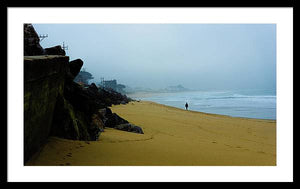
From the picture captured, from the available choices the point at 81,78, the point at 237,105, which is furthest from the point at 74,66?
the point at 81,78

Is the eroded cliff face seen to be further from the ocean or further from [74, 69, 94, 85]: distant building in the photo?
[74, 69, 94, 85]: distant building

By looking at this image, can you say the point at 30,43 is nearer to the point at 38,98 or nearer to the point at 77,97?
the point at 77,97

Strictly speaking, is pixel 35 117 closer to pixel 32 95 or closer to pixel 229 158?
pixel 32 95

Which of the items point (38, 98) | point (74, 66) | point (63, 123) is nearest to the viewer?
point (38, 98)

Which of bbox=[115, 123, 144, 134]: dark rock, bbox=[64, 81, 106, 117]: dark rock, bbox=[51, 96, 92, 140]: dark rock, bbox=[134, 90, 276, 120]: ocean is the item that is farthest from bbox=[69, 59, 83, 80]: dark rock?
bbox=[134, 90, 276, 120]: ocean

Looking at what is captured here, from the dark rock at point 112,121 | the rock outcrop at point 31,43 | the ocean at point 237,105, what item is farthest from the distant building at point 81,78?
the rock outcrop at point 31,43

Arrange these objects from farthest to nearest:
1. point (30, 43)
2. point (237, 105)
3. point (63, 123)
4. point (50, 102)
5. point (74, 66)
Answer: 1. point (237, 105)
2. point (74, 66)
3. point (30, 43)
4. point (63, 123)
5. point (50, 102)

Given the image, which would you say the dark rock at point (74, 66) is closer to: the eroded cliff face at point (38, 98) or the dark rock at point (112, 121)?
the eroded cliff face at point (38, 98)

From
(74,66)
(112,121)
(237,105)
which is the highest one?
(74,66)

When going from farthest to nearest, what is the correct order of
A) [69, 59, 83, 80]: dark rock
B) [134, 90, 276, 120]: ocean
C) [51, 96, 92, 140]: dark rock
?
[134, 90, 276, 120]: ocean
[69, 59, 83, 80]: dark rock
[51, 96, 92, 140]: dark rock

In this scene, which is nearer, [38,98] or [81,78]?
[38,98]

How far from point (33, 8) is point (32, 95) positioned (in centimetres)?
148

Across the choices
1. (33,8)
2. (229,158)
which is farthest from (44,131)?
(229,158)

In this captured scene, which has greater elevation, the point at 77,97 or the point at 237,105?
the point at 77,97
